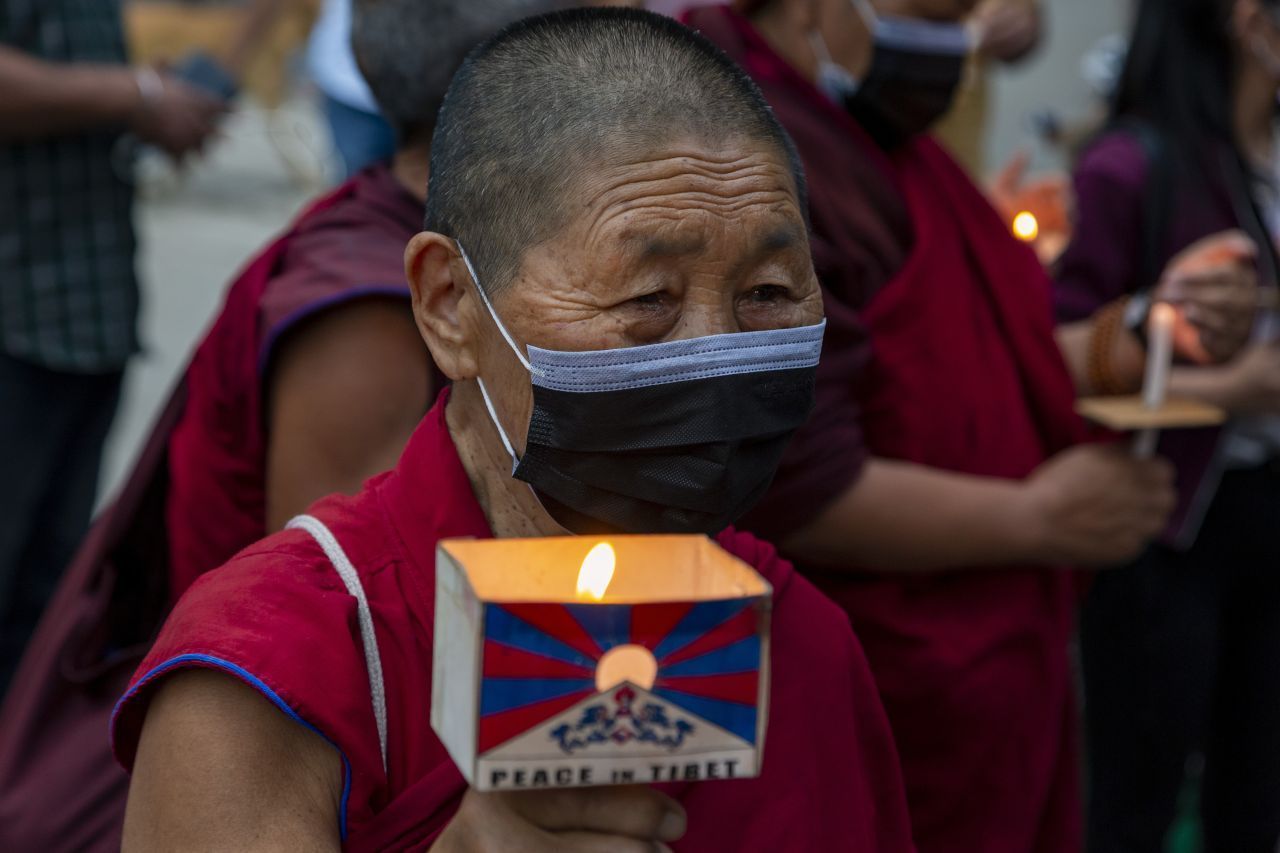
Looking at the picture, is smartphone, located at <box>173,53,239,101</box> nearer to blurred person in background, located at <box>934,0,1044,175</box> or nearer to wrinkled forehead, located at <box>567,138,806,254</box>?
blurred person in background, located at <box>934,0,1044,175</box>

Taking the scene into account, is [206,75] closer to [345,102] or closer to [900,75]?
[345,102]

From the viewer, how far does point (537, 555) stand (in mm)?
1207

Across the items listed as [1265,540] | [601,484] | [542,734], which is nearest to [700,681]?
[542,734]

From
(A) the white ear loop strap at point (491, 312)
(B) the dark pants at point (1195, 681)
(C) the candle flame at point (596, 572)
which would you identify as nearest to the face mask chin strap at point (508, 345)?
(A) the white ear loop strap at point (491, 312)

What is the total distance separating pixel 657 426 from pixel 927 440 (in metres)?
1.06

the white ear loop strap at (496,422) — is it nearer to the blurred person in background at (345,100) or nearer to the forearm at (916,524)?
the forearm at (916,524)

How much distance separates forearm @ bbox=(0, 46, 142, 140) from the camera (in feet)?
10.1

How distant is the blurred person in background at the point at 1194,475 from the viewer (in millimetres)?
3145

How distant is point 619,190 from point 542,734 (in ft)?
1.77

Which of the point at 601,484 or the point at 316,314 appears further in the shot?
the point at 316,314

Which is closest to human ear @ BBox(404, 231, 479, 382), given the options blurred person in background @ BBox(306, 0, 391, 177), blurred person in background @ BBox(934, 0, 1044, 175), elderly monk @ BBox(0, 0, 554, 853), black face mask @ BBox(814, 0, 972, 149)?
elderly monk @ BBox(0, 0, 554, 853)

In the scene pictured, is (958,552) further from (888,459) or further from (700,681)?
(700,681)

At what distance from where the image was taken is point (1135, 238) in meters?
3.17

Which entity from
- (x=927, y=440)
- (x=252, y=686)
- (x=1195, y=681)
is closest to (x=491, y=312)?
(x=252, y=686)
